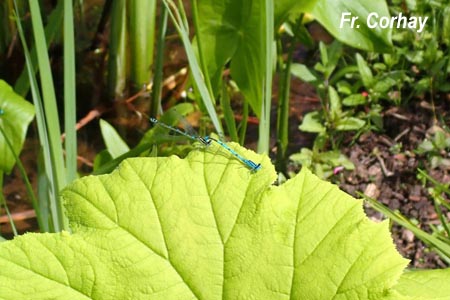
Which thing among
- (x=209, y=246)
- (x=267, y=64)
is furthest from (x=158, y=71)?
(x=209, y=246)

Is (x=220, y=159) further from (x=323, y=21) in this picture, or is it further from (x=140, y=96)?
(x=140, y=96)

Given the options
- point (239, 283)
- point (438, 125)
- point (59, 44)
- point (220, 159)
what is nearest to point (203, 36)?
point (220, 159)

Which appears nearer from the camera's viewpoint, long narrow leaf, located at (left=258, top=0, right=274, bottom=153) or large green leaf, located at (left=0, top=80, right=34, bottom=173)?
long narrow leaf, located at (left=258, top=0, right=274, bottom=153)

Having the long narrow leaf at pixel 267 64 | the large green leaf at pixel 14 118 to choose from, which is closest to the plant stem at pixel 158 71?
the large green leaf at pixel 14 118

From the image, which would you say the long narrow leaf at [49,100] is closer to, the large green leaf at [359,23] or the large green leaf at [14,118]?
the large green leaf at [14,118]

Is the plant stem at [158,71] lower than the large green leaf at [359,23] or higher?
lower

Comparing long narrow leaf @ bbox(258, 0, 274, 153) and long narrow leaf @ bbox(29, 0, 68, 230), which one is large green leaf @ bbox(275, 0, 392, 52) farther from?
long narrow leaf @ bbox(29, 0, 68, 230)

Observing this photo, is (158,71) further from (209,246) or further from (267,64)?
(209,246)

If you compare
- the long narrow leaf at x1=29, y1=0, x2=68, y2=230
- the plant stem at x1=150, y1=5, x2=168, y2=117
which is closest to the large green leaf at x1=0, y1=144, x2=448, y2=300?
the long narrow leaf at x1=29, y1=0, x2=68, y2=230
